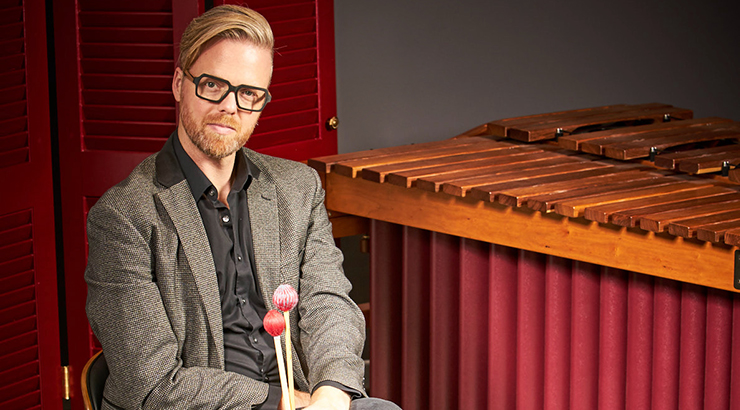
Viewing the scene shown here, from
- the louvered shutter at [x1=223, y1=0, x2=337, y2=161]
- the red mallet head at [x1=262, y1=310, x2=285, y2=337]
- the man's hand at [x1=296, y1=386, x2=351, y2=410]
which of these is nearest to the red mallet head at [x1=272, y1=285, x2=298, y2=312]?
the red mallet head at [x1=262, y1=310, x2=285, y2=337]

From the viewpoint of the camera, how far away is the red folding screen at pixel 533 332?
256 cm

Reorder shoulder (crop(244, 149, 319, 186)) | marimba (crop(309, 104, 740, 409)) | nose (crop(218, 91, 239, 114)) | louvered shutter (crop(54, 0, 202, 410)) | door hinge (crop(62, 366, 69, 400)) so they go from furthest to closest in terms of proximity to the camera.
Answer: door hinge (crop(62, 366, 69, 400))
louvered shutter (crop(54, 0, 202, 410))
marimba (crop(309, 104, 740, 409))
shoulder (crop(244, 149, 319, 186))
nose (crop(218, 91, 239, 114))

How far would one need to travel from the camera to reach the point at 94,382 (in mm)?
2172

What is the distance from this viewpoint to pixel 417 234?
122 inches

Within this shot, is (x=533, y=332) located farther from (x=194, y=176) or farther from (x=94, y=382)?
(x=94, y=382)

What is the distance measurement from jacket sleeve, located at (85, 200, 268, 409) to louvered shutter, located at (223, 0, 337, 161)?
1199 millimetres

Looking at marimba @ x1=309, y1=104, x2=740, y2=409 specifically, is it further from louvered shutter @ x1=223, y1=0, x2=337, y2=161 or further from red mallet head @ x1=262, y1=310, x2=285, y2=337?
red mallet head @ x1=262, y1=310, x2=285, y2=337

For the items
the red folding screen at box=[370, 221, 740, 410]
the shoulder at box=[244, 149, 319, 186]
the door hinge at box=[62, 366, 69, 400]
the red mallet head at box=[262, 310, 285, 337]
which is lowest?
the door hinge at box=[62, 366, 69, 400]

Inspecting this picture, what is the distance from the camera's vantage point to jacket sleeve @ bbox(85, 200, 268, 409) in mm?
2117

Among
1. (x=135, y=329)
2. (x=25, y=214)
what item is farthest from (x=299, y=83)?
(x=135, y=329)

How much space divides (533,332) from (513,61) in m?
1.90

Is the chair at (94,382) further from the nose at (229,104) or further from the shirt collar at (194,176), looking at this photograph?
the nose at (229,104)

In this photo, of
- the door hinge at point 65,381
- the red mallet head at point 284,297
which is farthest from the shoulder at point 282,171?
the door hinge at point 65,381

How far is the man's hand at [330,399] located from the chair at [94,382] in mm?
456
